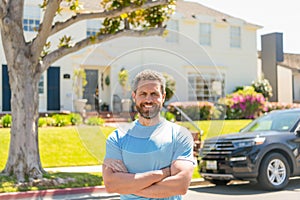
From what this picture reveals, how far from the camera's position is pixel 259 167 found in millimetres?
9891

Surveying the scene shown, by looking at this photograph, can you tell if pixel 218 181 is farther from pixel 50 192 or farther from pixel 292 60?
pixel 292 60

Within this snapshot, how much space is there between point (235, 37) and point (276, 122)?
20590 mm

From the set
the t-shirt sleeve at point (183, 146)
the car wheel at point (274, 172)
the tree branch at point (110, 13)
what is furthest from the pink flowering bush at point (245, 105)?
the t-shirt sleeve at point (183, 146)

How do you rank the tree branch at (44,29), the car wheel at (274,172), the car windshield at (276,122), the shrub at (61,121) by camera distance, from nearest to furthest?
the car wheel at (274,172), the tree branch at (44,29), the car windshield at (276,122), the shrub at (61,121)

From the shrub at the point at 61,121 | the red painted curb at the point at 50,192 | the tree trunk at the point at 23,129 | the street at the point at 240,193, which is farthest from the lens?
the shrub at the point at 61,121

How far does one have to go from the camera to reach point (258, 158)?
32.4ft

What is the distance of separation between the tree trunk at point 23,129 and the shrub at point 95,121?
23.6ft

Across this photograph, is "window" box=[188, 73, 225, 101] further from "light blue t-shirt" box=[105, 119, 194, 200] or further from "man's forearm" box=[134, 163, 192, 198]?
"man's forearm" box=[134, 163, 192, 198]

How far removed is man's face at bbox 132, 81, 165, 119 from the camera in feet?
9.39

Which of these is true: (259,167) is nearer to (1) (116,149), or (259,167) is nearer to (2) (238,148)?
(2) (238,148)

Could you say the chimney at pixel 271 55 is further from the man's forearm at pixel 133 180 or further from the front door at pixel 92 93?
the man's forearm at pixel 133 180

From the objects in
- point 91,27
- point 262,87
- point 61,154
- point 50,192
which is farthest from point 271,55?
point 50,192

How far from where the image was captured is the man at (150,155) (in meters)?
2.85

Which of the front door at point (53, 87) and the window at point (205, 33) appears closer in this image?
the front door at point (53, 87)
